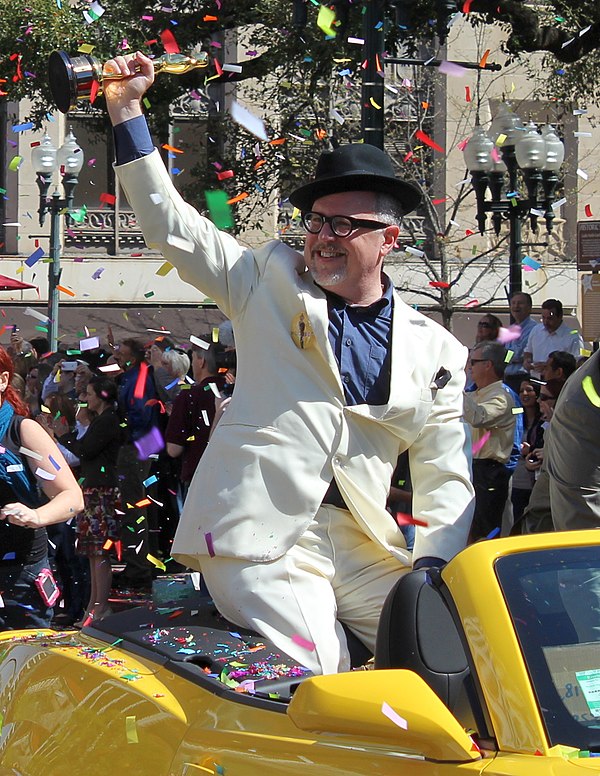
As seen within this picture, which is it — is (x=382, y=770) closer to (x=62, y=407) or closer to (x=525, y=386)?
(x=525, y=386)

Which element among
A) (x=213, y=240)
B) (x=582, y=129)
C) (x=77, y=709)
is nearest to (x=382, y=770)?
(x=77, y=709)

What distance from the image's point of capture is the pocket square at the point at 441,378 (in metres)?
4.17

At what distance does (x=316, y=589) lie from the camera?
150 inches

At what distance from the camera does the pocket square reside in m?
4.17

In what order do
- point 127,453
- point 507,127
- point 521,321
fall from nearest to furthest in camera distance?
point 127,453, point 521,321, point 507,127

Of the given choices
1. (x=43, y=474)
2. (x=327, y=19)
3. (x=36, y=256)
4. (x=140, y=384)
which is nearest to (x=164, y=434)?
(x=140, y=384)

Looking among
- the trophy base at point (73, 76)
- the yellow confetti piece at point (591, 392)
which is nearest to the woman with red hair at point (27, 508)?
the trophy base at point (73, 76)

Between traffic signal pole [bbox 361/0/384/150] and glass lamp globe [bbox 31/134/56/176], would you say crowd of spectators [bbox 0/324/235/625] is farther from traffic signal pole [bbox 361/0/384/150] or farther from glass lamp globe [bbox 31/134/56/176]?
glass lamp globe [bbox 31/134/56/176]

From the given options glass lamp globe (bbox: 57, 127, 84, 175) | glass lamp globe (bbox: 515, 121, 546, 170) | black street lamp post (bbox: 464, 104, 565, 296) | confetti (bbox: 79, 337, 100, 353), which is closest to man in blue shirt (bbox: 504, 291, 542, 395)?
black street lamp post (bbox: 464, 104, 565, 296)

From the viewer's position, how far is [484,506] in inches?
356

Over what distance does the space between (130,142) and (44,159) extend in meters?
13.8

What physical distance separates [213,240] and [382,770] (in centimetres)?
191

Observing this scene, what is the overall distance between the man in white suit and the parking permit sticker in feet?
3.72

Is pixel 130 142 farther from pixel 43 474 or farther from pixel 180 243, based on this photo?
pixel 43 474
